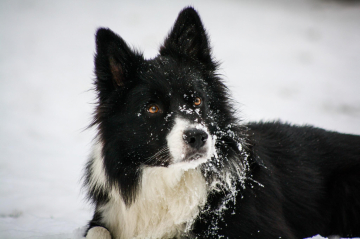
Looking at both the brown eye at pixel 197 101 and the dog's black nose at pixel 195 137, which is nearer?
the dog's black nose at pixel 195 137

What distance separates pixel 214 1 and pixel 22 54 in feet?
37.3

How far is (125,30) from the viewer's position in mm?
15789

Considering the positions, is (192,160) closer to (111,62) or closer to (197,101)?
(197,101)

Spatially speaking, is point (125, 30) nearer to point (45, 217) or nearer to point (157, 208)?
point (45, 217)

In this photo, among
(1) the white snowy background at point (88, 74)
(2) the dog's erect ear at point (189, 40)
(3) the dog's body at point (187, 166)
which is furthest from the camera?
(1) the white snowy background at point (88, 74)

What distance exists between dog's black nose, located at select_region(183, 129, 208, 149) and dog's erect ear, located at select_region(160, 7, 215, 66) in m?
1.23

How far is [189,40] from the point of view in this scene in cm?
409

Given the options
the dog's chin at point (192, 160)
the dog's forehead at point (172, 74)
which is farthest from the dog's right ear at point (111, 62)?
the dog's chin at point (192, 160)

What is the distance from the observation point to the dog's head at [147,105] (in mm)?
3523

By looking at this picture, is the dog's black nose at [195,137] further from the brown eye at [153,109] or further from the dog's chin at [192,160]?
the brown eye at [153,109]

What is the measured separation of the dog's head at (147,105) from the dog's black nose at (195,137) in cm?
10

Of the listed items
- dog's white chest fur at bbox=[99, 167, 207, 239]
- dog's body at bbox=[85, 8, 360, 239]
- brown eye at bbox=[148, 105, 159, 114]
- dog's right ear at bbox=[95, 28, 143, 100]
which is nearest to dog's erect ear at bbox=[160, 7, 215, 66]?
dog's body at bbox=[85, 8, 360, 239]

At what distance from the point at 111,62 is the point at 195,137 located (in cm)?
137

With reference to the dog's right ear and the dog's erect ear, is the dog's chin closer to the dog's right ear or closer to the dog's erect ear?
the dog's right ear
